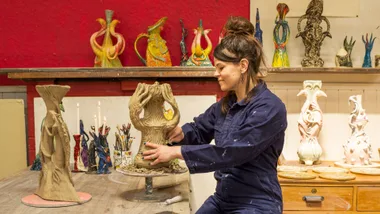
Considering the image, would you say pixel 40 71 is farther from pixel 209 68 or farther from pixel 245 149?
pixel 245 149

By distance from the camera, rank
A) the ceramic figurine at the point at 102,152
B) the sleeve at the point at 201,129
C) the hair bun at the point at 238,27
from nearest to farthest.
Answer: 1. the hair bun at the point at 238,27
2. the sleeve at the point at 201,129
3. the ceramic figurine at the point at 102,152

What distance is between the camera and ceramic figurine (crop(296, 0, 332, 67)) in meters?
3.08

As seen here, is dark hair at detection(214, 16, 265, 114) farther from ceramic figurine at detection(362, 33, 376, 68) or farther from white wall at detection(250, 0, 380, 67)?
ceramic figurine at detection(362, 33, 376, 68)

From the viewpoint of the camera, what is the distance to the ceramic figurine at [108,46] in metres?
3.05

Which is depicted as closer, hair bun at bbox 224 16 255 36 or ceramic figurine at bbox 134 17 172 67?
hair bun at bbox 224 16 255 36

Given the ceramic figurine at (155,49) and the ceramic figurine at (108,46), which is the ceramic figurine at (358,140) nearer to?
the ceramic figurine at (155,49)

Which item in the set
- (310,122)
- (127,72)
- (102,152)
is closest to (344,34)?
(310,122)

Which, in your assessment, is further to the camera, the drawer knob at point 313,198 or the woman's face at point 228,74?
the drawer knob at point 313,198

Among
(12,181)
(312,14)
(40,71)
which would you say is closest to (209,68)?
(312,14)

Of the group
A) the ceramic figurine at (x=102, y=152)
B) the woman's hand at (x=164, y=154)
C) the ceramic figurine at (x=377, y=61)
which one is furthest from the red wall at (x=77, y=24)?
the woman's hand at (x=164, y=154)

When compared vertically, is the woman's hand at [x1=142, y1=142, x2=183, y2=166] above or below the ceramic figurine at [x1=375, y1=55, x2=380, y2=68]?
below

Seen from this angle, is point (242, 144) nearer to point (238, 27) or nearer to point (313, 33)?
point (238, 27)

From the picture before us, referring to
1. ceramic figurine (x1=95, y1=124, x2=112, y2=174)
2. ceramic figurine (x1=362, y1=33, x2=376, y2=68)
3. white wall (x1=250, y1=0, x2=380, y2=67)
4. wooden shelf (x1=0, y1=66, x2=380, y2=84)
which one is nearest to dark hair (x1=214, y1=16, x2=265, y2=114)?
wooden shelf (x1=0, y1=66, x2=380, y2=84)

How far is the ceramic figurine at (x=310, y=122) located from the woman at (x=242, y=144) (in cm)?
116
